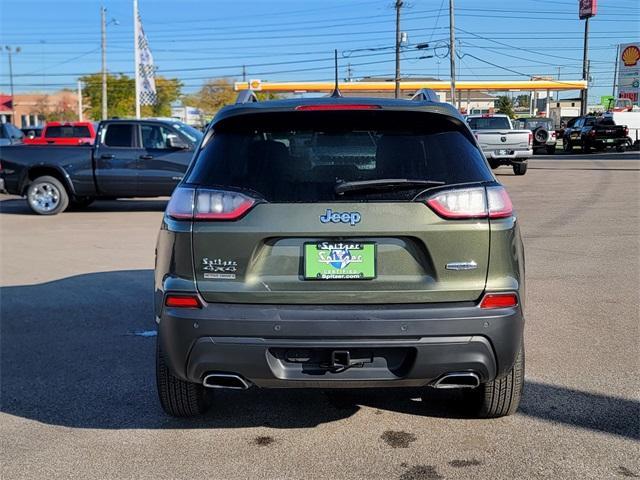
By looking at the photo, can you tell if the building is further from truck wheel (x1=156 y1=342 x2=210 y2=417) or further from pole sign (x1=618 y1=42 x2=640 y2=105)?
truck wheel (x1=156 y1=342 x2=210 y2=417)

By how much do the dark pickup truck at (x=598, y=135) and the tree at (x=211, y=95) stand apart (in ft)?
239

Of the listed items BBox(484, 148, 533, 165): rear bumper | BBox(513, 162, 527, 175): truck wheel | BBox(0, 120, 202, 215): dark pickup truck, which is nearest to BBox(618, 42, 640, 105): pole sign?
BBox(513, 162, 527, 175): truck wheel

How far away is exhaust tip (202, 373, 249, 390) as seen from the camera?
350 cm

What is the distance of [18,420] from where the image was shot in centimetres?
427

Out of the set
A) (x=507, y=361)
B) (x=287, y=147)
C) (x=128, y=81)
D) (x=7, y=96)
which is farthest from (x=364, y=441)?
(x=7, y=96)

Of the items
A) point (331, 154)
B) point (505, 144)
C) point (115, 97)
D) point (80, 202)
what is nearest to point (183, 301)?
point (331, 154)

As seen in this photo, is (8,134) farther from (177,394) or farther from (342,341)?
(342,341)

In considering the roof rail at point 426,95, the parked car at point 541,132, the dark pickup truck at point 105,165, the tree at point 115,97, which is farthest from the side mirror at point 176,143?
the tree at point 115,97

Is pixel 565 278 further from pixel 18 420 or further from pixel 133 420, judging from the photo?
pixel 18 420

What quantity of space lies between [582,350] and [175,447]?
3.19 meters

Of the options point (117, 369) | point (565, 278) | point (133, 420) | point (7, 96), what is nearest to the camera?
point (133, 420)

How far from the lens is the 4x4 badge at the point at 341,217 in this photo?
3.36 meters

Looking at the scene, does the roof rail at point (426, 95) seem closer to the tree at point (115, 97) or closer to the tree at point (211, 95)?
the tree at point (115, 97)

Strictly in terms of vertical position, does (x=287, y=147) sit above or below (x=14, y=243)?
above
